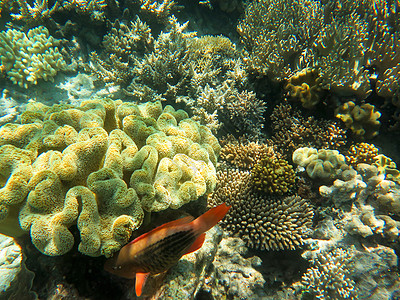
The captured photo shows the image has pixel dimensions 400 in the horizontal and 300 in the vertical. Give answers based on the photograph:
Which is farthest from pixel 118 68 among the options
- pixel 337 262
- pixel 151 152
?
pixel 337 262

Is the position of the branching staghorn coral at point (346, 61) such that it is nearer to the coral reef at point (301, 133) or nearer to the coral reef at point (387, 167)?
the coral reef at point (301, 133)

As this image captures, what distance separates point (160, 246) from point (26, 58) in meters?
5.88

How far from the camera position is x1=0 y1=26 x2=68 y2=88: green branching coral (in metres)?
4.80

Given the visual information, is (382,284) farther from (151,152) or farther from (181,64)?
(181,64)

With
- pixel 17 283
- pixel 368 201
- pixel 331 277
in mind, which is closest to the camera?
pixel 17 283

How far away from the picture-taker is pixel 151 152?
2.29 meters

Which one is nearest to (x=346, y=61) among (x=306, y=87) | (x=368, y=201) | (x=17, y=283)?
(x=306, y=87)

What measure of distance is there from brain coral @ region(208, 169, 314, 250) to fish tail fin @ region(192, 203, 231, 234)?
1.63 metres

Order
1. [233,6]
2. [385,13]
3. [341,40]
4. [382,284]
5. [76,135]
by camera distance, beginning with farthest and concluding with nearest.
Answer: [233,6], [385,13], [341,40], [382,284], [76,135]

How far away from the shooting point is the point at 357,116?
3992 mm

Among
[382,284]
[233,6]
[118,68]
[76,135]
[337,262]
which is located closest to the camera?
[76,135]

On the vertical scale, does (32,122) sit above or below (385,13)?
below

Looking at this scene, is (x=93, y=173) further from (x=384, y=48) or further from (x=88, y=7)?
(x=384, y=48)

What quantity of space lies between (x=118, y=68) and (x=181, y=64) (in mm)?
1606
